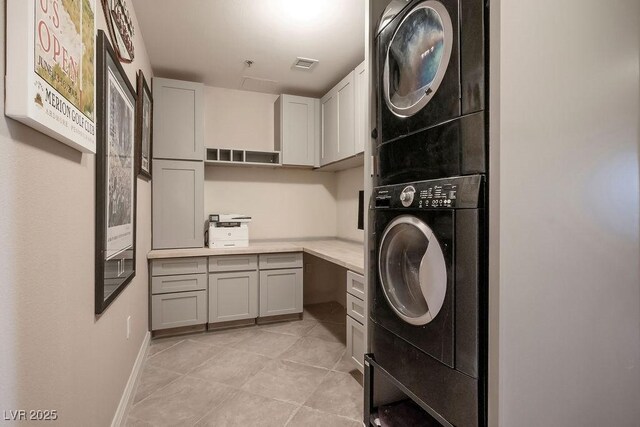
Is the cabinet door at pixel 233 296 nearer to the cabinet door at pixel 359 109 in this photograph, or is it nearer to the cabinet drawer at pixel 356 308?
the cabinet drawer at pixel 356 308

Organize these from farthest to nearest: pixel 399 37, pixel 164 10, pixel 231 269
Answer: pixel 231 269 → pixel 164 10 → pixel 399 37

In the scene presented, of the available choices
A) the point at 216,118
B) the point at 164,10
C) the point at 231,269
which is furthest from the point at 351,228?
the point at 164,10

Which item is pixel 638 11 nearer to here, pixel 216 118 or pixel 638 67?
pixel 638 67

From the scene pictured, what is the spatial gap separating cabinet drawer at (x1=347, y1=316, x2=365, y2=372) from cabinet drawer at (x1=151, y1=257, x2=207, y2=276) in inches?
63.4

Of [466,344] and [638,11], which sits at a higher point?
[638,11]

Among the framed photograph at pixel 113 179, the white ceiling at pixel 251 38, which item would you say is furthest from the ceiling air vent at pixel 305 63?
the framed photograph at pixel 113 179

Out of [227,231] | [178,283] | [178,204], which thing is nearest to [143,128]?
[178,204]

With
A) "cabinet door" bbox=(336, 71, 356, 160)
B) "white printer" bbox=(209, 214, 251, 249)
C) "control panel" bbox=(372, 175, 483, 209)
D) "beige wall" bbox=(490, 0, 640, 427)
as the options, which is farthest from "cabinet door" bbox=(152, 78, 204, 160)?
"beige wall" bbox=(490, 0, 640, 427)

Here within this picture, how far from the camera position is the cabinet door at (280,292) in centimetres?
322

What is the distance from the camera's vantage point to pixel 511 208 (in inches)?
37.0

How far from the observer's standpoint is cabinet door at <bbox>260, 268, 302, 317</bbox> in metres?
3.22

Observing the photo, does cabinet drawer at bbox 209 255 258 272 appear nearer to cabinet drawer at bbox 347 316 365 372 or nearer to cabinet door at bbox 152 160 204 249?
cabinet door at bbox 152 160 204 249

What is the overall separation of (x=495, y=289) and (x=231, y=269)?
2.63m

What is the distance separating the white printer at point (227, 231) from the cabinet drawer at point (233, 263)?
0.17m
